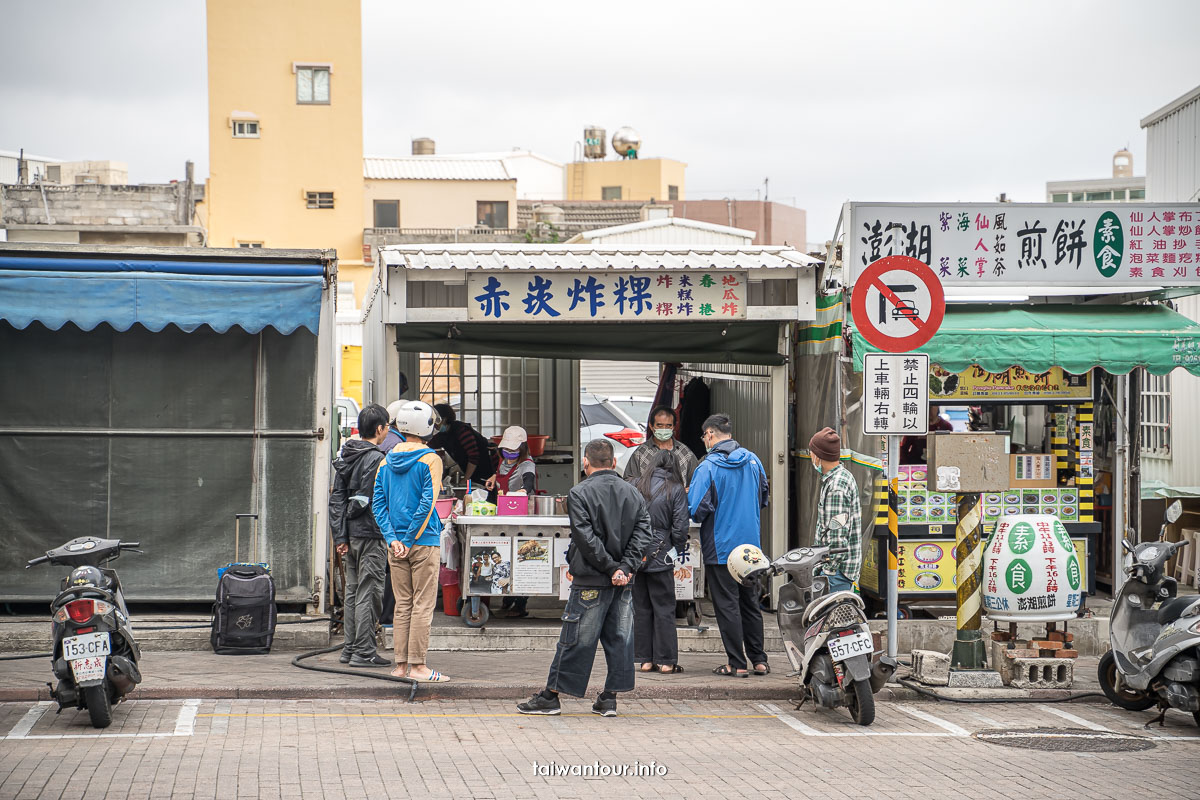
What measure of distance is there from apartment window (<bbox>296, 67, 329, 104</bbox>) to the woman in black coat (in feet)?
109

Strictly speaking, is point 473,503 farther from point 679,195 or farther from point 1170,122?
point 679,195

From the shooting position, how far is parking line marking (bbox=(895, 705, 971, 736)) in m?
8.09

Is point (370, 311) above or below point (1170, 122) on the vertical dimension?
below

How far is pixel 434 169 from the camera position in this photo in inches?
1911

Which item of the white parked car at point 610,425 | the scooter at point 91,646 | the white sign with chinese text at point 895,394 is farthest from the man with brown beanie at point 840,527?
the white parked car at point 610,425

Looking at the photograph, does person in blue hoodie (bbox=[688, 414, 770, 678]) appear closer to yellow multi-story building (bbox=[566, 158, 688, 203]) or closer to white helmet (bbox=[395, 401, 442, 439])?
white helmet (bbox=[395, 401, 442, 439])

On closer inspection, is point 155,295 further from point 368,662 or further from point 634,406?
point 634,406

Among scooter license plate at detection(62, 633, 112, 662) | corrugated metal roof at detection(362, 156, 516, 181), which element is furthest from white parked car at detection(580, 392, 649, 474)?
corrugated metal roof at detection(362, 156, 516, 181)

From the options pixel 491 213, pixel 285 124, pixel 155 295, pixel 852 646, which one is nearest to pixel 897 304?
pixel 852 646

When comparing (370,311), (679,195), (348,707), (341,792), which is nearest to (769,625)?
(348,707)

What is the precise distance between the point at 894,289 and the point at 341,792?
5150 mm

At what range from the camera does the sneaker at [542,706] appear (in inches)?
322

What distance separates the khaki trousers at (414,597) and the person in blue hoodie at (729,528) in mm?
2146

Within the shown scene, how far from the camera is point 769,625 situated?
1080cm
